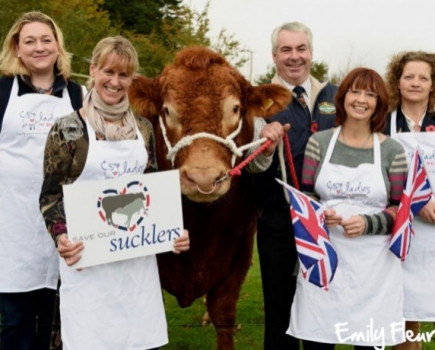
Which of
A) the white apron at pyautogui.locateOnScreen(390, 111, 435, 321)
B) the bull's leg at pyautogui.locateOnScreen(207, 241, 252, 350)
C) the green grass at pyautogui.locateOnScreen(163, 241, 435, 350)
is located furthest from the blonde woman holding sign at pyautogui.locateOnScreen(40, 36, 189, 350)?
the green grass at pyautogui.locateOnScreen(163, 241, 435, 350)

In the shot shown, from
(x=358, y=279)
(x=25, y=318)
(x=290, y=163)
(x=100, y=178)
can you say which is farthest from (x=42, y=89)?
(x=358, y=279)

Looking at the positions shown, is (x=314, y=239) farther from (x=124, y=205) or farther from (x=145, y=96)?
(x=145, y=96)

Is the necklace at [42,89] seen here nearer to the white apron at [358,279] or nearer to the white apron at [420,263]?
the white apron at [358,279]

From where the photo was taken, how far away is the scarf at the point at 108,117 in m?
3.04

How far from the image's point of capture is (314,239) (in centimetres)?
328

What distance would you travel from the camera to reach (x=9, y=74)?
370 centimetres

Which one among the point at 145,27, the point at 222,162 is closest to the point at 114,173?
the point at 222,162

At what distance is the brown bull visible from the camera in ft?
11.7

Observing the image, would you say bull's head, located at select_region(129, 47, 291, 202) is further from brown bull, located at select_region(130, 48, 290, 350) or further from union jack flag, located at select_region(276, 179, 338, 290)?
union jack flag, located at select_region(276, 179, 338, 290)

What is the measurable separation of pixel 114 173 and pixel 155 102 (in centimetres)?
109

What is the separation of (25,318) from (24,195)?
2.62ft

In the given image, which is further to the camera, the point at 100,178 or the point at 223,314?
the point at 223,314

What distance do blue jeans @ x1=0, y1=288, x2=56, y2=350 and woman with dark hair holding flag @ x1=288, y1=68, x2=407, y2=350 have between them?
162 centimetres

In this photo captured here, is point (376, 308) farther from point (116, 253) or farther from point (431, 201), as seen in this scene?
point (116, 253)
